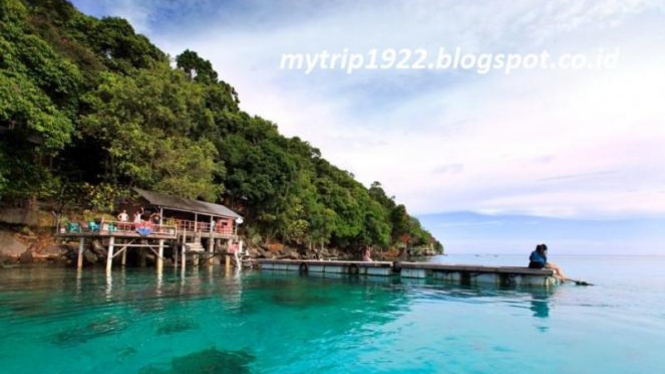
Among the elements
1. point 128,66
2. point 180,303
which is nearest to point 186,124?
point 128,66

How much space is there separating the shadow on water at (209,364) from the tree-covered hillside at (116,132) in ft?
59.5

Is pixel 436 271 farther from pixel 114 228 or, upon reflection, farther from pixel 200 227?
pixel 114 228

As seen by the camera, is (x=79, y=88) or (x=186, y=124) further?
(x=186, y=124)

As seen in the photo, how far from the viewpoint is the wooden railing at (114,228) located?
2048 centimetres

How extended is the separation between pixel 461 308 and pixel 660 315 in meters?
7.41

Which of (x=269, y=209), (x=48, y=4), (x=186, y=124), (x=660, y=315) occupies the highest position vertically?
(x=48, y=4)

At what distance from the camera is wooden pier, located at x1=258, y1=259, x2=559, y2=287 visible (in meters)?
21.5

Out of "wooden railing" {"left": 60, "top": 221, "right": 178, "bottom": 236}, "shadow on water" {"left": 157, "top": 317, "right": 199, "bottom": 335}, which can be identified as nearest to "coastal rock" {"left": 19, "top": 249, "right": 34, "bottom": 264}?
"wooden railing" {"left": 60, "top": 221, "right": 178, "bottom": 236}

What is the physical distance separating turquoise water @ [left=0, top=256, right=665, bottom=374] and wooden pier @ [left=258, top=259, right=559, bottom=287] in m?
3.28

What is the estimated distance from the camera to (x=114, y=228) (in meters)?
21.0

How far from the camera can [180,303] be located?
533 inches

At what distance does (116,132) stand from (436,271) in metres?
23.3

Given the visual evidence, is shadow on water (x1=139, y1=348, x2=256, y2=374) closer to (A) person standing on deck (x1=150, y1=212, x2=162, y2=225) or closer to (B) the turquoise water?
(B) the turquoise water

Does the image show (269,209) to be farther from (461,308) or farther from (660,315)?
(660,315)
